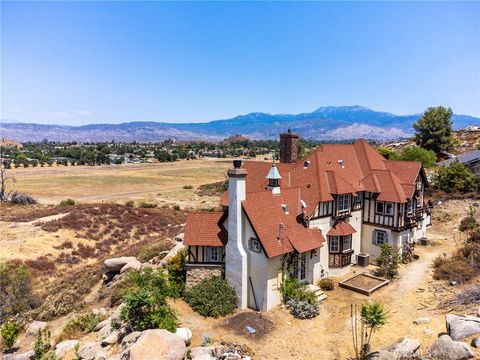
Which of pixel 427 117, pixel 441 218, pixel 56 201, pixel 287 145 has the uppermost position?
pixel 427 117

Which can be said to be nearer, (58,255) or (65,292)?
(65,292)

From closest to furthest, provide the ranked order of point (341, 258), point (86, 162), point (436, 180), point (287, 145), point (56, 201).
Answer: point (341, 258) → point (287, 145) → point (436, 180) → point (56, 201) → point (86, 162)

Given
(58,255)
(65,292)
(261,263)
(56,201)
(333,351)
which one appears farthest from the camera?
(56,201)

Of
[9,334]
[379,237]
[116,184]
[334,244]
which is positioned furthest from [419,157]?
[116,184]

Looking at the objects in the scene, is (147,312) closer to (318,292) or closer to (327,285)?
(318,292)

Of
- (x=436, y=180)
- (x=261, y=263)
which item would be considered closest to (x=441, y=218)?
(x=436, y=180)

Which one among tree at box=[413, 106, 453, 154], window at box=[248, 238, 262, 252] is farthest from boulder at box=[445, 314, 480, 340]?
tree at box=[413, 106, 453, 154]

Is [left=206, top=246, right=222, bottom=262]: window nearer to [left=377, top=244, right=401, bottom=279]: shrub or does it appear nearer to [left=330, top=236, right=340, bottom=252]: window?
[left=330, top=236, right=340, bottom=252]: window

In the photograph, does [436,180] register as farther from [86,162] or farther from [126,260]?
[86,162]
